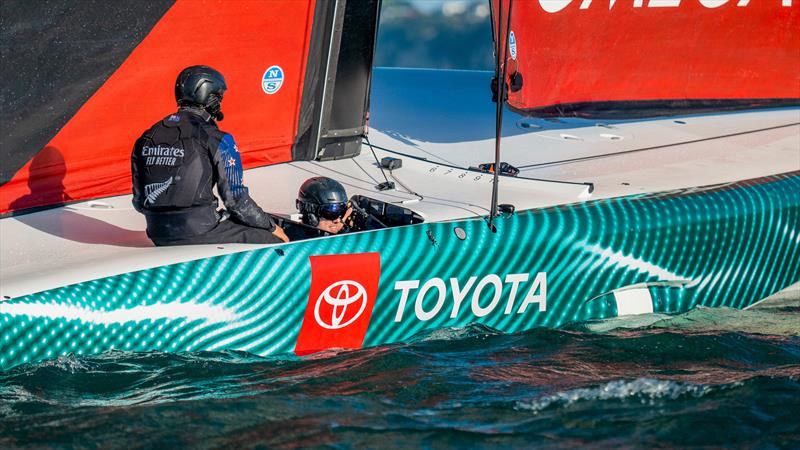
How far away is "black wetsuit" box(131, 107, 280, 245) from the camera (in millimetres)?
4340

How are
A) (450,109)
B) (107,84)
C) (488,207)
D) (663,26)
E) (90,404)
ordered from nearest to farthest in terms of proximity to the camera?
1. (90,404)
2. (488,207)
3. (107,84)
4. (663,26)
5. (450,109)

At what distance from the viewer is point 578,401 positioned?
3.77 meters

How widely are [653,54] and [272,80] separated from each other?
2384mm

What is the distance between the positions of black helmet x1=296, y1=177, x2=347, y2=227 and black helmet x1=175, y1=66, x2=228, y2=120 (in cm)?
58

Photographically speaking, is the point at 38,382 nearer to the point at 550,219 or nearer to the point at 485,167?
the point at 550,219

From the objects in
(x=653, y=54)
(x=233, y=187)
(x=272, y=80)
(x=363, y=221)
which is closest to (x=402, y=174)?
(x=272, y=80)

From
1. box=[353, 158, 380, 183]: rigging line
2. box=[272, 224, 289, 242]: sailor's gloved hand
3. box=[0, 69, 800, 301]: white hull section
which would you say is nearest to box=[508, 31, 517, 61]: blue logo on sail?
box=[0, 69, 800, 301]: white hull section

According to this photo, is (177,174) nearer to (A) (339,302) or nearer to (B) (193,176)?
(B) (193,176)

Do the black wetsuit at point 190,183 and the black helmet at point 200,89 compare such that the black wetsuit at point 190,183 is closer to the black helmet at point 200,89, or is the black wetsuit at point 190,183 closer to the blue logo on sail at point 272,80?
the black helmet at point 200,89

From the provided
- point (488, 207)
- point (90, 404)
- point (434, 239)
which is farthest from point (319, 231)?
point (90, 404)

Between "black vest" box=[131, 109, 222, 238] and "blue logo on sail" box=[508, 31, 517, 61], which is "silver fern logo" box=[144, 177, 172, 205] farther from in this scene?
"blue logo on sail" box=[508, 31, 517, 61]

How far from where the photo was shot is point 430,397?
3.87m

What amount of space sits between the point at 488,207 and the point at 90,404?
2.10 m

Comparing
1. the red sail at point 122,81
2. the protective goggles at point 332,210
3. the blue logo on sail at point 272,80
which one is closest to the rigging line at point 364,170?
the red sail at point 122,81
